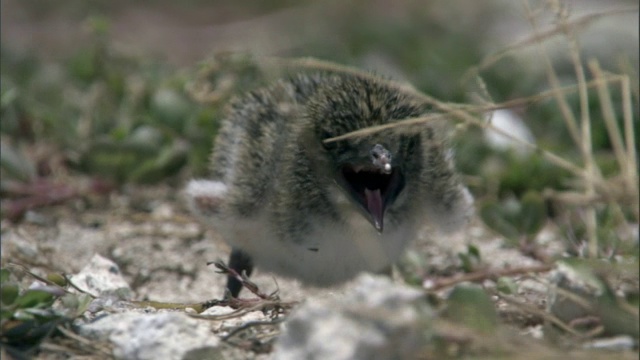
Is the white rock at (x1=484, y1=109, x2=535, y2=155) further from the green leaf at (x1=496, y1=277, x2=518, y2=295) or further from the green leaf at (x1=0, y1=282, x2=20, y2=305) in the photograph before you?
the green leaf at (x1=0, y1=282, x2=20, y2=305)

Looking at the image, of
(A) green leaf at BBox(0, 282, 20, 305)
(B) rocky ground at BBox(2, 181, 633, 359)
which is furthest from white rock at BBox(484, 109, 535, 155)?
(A) green leaf at BBox(0, 282, 20, 305)

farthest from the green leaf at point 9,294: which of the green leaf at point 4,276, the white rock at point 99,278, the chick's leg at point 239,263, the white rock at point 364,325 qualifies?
the chick's leg at point 239,263

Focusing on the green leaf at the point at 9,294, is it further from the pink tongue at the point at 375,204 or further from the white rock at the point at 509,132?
the white rock at the point at 509,132

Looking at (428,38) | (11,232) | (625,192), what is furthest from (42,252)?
(428,38)

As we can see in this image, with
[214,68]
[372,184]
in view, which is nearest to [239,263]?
[372,184]

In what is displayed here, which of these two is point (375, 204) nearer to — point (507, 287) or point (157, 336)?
point (507, 287)

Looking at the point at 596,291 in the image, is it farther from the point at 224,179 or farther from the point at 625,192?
the point at 224,179

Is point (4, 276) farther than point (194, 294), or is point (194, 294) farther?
point (194, 294)

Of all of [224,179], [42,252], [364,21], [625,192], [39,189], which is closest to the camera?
[625,192]
